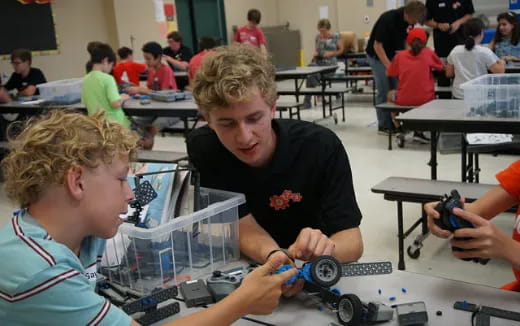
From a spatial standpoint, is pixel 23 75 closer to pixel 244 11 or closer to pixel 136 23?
pixel 136 23

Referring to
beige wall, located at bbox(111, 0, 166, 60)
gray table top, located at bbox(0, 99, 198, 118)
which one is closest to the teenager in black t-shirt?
gray table top, located at bbox(0, 99, 198, 118)

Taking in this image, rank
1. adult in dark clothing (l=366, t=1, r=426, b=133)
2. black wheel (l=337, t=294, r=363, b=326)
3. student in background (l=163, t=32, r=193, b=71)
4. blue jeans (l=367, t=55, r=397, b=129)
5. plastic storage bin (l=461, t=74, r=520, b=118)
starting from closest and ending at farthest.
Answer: black wheel (l=337, t=294, r=363, b=326), plastic storage bin (l=461, t=74, r=520, b=118), adult in dark clothing (l=366, t=1, r=426, b=133), blue jeans (l=367, t=55, r=397, b=129), student in background (l=163, t=32, r=193, b=71)

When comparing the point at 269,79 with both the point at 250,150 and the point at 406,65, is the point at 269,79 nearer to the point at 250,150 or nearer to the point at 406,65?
the point at 250,150

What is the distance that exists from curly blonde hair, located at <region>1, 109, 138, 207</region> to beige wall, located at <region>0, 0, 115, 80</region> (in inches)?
314

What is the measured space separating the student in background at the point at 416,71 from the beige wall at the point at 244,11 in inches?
270

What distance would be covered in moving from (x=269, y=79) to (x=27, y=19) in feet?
25.4

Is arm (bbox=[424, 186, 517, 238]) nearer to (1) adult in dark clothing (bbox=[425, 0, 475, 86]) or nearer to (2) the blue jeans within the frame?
(2) the blue jeans

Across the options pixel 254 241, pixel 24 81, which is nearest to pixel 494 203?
pixel 254 241

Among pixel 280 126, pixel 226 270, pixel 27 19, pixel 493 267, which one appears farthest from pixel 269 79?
pixel 27 19

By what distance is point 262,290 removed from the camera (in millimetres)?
1093

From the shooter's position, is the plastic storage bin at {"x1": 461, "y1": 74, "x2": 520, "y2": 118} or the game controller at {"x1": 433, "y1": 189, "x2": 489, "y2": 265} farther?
the plastic storage bin at {"x1": 461, "y1": 74, "x2": 520, "y2": 118}

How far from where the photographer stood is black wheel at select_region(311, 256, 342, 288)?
46.1 inches

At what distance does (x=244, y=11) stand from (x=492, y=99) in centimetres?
974

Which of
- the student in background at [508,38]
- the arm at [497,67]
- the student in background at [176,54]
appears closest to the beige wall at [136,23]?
the student in background at [176,54]
